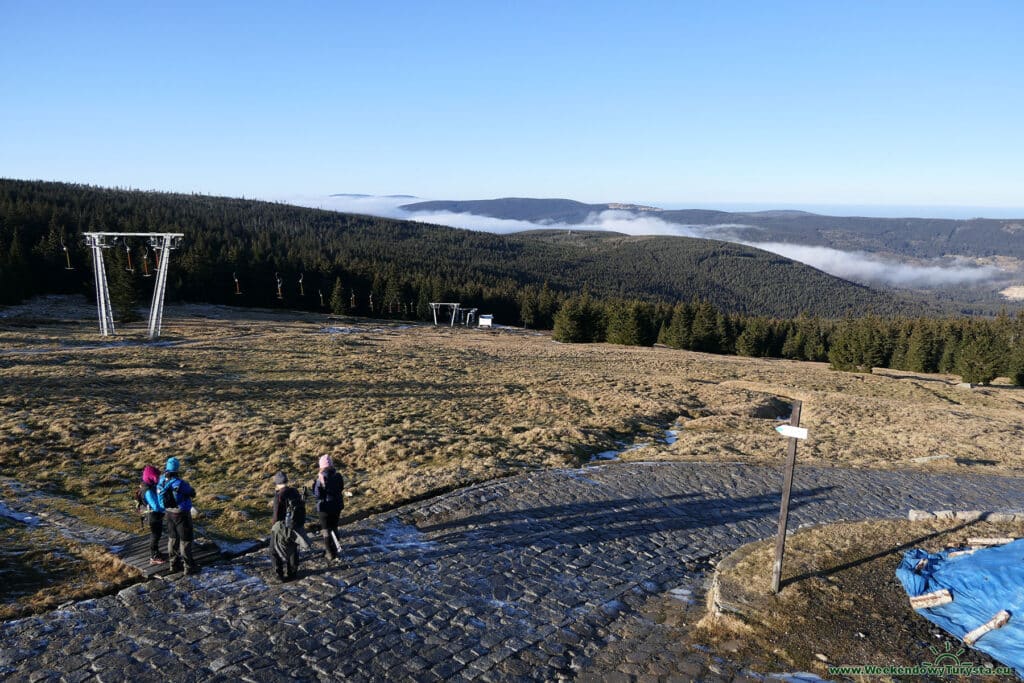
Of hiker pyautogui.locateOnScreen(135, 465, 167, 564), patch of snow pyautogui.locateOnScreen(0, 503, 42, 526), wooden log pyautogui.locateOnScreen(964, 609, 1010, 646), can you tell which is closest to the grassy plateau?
patch of snow pyautogui.locateOnScreen(0, 503, 42, 526)

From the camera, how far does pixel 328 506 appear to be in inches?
419

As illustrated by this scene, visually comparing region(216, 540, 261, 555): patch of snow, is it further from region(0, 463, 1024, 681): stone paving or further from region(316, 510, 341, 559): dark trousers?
region(316, 510, 341, 559): dark trousers

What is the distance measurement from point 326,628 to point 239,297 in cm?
9760

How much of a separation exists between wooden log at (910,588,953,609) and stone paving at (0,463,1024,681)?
3.31 m

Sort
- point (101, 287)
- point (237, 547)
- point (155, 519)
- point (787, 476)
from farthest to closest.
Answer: point (101, 287)
point (237, 547)
point (155, 519)
point (787, 476)

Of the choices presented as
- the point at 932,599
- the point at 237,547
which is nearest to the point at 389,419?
→ the point at 237,547

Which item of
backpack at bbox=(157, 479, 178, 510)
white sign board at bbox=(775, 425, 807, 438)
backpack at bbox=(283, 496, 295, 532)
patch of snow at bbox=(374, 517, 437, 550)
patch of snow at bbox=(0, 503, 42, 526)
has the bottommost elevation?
patch of snow at bbox=(0, 503, 42, 526)

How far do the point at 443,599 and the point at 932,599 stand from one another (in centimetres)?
767

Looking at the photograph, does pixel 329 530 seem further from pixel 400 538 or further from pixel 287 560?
pixel 400 538

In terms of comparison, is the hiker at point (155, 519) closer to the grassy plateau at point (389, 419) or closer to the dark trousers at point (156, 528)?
the dark trousers at point (156, 528)

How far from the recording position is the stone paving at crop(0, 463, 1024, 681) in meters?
7.86

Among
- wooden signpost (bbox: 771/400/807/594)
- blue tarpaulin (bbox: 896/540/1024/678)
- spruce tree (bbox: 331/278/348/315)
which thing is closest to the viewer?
blue tarpaulin (bbox: 896/540/1024/678)

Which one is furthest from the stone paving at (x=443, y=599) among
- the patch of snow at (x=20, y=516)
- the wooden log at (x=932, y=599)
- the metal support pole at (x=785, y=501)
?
the patch of snow at (x=20, y=516)

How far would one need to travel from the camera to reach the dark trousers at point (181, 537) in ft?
32.5
